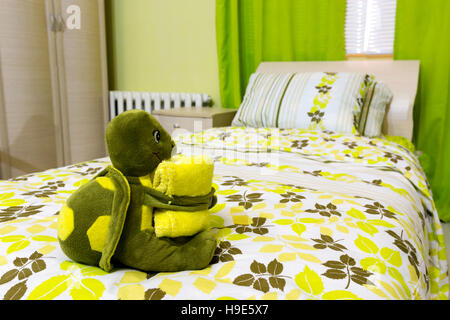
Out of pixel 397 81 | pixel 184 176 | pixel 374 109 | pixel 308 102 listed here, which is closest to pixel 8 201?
pixel 184 176

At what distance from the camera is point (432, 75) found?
2.03 metres

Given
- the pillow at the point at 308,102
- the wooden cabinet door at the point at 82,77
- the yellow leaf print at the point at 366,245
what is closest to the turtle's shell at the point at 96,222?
the yellow leaf print at the point at 366,245

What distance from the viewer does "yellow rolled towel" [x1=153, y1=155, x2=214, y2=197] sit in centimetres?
62

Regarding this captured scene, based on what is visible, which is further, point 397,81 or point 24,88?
point 24,88

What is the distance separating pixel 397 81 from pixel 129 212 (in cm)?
181

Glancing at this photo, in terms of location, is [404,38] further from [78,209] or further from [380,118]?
[78,209]

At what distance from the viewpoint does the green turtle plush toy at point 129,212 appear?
602 mm

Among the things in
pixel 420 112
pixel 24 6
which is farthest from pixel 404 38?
pixel 24 6

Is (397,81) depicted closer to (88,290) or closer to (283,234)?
(283,234)

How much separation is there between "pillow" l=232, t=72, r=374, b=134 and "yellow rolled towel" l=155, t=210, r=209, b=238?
3.92ft

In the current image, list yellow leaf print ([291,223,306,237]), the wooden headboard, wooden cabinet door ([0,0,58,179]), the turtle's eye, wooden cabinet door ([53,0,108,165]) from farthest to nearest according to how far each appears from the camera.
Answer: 1. wooden cabinet door ([53,0,108,165])
2. wooden cabinet door ([0,0,58,179])
3. the wooden headboard
4. yellow leaf print ([291,223,306,237])
5. the turtle's eye

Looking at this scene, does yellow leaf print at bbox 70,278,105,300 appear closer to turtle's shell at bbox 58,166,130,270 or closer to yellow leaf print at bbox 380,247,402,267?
turtle's shell at bbox 58,166,130,270

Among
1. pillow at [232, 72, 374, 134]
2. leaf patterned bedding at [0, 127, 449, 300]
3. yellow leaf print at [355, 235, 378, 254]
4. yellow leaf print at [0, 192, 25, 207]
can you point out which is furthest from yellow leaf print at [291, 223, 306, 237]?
pillow at [232, 72, 374, 134]

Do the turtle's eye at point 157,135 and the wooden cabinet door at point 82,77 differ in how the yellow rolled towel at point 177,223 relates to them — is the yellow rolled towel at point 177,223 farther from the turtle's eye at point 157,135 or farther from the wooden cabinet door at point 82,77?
the wooden cabinet door at point 82,77
